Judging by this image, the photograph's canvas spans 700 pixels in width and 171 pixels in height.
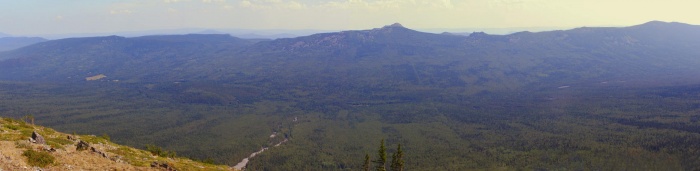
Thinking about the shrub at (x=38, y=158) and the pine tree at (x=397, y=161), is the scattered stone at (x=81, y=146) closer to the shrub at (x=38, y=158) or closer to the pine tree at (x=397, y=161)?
the shrub at (x=38, y=158)

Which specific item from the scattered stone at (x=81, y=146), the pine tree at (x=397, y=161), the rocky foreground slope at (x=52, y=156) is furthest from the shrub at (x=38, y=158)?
the pine tree at (x=397, y=161)

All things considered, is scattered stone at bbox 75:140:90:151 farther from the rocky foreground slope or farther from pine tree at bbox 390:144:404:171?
pine tree at bbox 390:144:404:171

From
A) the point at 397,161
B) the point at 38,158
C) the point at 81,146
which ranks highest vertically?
the point at 38,158

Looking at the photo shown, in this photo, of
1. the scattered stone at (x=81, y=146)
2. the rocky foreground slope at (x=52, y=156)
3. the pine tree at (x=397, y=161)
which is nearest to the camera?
the rocky foreground slope at (x=52, y=156)

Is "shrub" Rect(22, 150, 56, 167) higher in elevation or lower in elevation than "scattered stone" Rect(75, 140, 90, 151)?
higher

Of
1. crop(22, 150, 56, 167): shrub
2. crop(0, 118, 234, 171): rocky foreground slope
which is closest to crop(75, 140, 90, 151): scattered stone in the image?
crop(0, 118, 234, 171): rocky foreground slope

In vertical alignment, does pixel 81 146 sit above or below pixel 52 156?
below

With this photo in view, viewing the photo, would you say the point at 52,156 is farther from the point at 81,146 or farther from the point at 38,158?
the point at 81,146

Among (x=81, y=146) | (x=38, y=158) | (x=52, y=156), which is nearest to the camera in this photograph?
(x=38, y=158)

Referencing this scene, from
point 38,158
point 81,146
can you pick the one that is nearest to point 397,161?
point 81,146

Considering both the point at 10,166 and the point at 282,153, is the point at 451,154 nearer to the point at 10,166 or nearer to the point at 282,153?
the point at 282,153
